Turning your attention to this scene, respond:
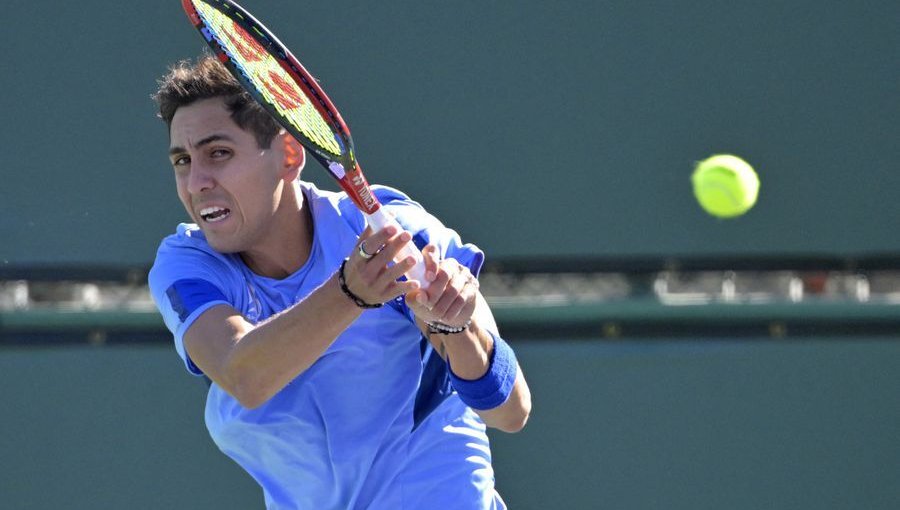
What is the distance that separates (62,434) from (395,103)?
4.12ft

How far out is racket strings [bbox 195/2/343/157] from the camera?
208 cm

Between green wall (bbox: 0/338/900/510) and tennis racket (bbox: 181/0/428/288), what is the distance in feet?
5.28

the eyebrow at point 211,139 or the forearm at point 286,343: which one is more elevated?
the eyebrow at point 211,139

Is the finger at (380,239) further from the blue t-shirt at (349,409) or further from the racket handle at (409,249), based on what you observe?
the blue t-shirt at (349,409)

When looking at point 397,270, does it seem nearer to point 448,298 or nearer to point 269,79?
point 448,298

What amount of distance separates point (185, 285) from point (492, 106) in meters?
1.59

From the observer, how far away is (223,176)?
Answer: 2.27 m

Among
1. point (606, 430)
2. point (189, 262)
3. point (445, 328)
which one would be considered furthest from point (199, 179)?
point (606, 430)

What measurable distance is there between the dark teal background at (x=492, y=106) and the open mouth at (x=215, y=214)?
133 cm

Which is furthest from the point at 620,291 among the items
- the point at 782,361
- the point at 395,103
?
the point at 395,103

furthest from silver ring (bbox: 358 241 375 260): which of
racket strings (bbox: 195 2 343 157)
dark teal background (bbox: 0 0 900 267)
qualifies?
dark teal background (bbox: 0 0 900 267)

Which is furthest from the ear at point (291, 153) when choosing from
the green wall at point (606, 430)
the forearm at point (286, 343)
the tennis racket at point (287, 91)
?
the green wall at point (606, 430)

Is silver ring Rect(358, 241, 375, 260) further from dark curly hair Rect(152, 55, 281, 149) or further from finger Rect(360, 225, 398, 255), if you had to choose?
dark curly hair Rect(152, 55, 281, 149)

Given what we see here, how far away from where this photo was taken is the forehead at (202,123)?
2291 millimetres
